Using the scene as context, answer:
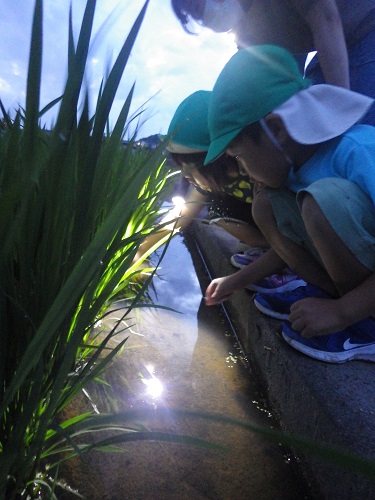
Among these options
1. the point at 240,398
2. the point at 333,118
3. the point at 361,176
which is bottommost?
the point at 240,398

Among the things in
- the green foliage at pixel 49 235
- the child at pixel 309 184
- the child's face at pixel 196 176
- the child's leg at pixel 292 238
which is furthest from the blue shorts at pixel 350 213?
the child's face at pixel 196 176

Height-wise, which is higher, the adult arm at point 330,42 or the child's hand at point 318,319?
the adult arm at point 330,42

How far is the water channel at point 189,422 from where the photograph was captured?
701 mm

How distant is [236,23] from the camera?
1.57 meters

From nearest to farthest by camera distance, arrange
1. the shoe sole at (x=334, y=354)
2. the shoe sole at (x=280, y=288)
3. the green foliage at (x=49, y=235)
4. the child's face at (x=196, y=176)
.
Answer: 1. the green foliage at (x=49, y=235)
2. the shoe sole at (x=334, y=354)
3. the shoe sole at (x=280, y=288)
4. the child's face at (x=196, y=176)

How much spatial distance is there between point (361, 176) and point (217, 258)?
1108 mm

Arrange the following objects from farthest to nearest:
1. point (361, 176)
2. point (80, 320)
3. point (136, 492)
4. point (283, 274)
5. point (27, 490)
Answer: point (283, 274) < point (361, 176) < point (136, 492) < point (27, 490) < point (80, 320)

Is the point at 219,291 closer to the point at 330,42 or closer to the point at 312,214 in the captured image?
the point at 312,214

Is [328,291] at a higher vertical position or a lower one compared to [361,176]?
lower

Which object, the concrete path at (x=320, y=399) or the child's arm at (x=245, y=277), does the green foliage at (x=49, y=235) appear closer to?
the concrete path at (x=320, y=399)

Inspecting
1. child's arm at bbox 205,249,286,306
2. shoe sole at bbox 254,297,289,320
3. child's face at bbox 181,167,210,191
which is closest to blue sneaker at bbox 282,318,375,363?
shoe sole at bbox 254,297,289,320

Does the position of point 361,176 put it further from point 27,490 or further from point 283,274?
point 27,490

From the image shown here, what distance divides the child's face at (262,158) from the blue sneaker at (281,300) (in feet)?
1.04

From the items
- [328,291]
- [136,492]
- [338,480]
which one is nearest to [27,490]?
[136,492]
